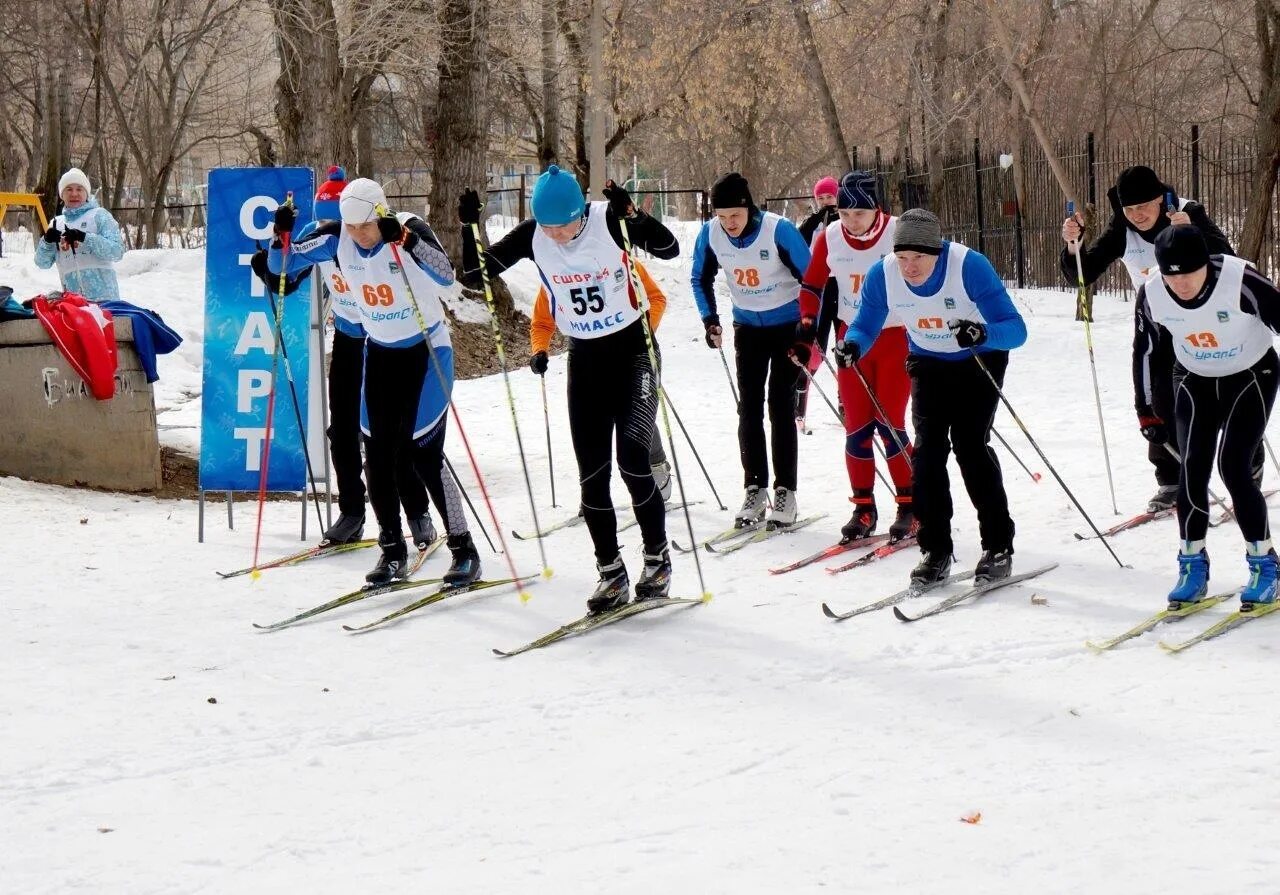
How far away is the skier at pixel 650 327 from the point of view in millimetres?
6637

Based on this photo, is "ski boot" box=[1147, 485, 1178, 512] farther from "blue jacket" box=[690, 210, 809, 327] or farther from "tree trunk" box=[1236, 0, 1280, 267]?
"tree trunk" box=[1236, 0, 1280, 267]

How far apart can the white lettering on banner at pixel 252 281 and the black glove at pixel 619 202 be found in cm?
310

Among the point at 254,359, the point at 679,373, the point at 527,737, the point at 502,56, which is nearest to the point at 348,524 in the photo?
the point at 254,359

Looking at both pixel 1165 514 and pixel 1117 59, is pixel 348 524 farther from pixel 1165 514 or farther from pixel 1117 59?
pixel 1117 59

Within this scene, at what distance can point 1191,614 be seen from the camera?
550 centimetres

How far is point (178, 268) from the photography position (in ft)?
67.9

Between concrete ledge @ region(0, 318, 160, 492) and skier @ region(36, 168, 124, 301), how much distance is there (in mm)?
948

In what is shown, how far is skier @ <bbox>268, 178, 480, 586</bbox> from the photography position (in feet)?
22.2

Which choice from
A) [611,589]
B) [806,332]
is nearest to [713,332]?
[806,332]

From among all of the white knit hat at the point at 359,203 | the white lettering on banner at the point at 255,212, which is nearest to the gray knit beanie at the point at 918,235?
the white knit hat at the point at 359,203

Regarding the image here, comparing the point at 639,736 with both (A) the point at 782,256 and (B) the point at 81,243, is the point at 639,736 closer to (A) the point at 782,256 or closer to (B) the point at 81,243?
(A) the point at 782,256

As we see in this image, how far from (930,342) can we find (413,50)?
55.5 ft

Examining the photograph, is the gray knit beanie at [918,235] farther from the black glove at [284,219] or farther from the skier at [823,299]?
the black glove at [284,219]

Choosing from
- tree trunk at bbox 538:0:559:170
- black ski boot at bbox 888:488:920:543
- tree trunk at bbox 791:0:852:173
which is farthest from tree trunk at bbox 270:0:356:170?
black ski boot at bbox 888:488:920:543
